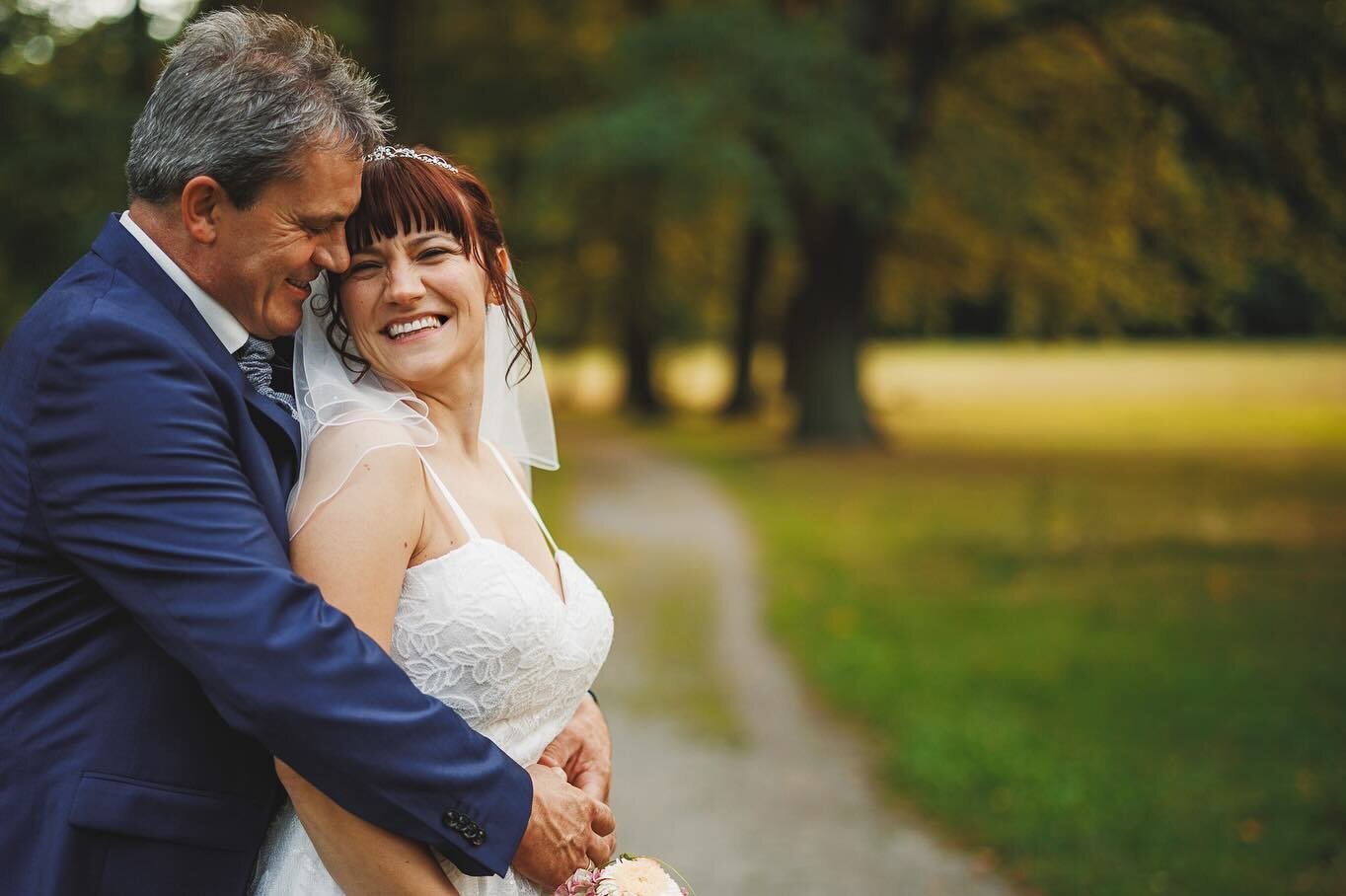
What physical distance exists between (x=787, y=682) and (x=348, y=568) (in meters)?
6.40

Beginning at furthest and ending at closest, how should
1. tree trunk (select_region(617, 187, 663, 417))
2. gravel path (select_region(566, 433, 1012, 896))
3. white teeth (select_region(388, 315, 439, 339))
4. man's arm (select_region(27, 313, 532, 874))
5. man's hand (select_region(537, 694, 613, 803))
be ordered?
tree trunk (select_region(617, 187, 663, 417)) < gravel path (select_region(566, 433, 1012, 896)) < man's hand (select_region(537, 694, 613, 803)) < white teeth (select_region(388, 315, 439, 339)) < man's arm (select_region(27, 313, 532, 874))

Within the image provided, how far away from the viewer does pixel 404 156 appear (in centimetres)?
237

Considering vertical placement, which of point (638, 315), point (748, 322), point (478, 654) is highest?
point (478, 654)

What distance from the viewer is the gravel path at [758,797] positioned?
16.9ft

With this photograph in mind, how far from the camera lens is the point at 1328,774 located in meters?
6.14

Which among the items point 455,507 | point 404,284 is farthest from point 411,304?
point 455,507

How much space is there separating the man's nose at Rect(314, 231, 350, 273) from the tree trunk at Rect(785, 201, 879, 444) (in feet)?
61.4

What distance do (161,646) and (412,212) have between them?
0.91 metres

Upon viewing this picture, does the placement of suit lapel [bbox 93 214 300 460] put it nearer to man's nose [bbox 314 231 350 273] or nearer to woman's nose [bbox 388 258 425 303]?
man's nose [bbox 314 231 350 273]

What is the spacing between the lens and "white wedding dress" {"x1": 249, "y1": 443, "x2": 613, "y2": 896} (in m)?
2.19

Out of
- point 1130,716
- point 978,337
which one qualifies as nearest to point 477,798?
point 1130,716

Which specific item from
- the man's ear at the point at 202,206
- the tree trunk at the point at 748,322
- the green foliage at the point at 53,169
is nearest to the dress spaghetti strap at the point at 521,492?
the man's ear at the point at 202,206

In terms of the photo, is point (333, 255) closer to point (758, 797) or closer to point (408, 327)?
point (408, 327)

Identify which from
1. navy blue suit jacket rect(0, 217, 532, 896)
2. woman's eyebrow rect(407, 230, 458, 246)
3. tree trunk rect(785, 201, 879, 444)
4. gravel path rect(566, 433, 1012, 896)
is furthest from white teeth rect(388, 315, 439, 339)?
tree trunk rect(785, 201, 879, 444)
